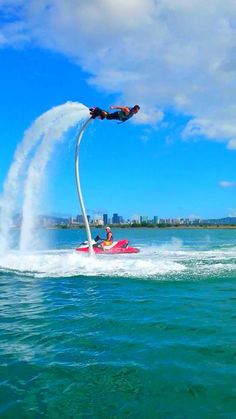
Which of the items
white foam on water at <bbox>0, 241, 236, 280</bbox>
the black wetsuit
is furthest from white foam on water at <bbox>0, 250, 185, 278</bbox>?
the black wetsuit

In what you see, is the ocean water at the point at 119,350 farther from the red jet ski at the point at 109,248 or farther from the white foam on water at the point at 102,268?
the red jet ski at the point at 109,248

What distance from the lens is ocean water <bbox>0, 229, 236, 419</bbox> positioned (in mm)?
6590

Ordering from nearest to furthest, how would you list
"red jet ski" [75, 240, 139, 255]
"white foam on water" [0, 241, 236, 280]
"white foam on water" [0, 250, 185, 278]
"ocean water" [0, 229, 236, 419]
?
"ocean water" [0, 229, 236, 419]
"white foam on water" [0, 241, 236, 280]
"white foam on water" [0, 250, 185, 278]
"red jet ski" [75, 240, 139, 255]

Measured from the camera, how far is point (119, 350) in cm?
894

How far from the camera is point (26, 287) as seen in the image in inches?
689

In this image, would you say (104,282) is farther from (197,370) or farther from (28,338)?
(197,370)

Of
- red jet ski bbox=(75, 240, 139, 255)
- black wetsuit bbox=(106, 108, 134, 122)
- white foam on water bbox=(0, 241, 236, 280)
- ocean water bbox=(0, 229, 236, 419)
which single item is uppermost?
black wetsuit bbox=(106, 108, 134, 122)

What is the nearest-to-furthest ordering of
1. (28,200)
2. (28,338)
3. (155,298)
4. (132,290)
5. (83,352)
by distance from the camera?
(83,352)
(28,338)
(155,298)
(132,290)
(28,200)

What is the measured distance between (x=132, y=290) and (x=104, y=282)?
7.92ft

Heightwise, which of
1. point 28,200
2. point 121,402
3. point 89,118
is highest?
point 89,118

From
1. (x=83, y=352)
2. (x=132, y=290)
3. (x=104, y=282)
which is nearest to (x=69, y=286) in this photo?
(x=104, y=282)

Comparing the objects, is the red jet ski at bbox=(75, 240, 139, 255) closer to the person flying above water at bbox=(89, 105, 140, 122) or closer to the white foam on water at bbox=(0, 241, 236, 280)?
the white foam on water at bbox=(0, 241, 236, 280)

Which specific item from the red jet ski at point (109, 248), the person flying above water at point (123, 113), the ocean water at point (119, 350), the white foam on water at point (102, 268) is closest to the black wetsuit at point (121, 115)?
the person flying above water at point (123, 113)

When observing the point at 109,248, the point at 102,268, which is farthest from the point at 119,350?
the point at 109,248
